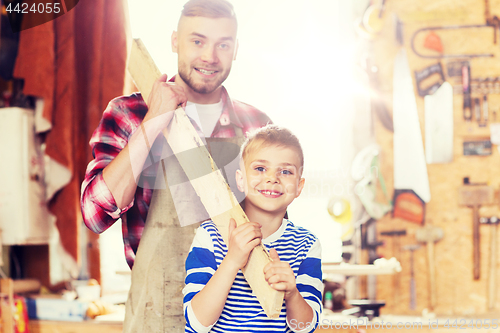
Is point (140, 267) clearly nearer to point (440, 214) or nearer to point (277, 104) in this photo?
point (277, 104)

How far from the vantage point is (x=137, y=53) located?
68 cm

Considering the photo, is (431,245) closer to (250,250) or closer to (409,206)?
(409,206)

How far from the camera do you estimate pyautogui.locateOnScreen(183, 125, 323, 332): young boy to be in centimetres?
54

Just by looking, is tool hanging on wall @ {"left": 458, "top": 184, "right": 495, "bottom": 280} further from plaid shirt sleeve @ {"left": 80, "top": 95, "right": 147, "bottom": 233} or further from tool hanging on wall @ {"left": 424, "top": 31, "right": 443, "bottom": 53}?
plaid shirt sleeve @ {"left": 80, "top": 95, "right": 147, "bottom": 233}

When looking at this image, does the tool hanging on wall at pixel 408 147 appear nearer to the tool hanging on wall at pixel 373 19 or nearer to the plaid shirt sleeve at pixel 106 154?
the tool hanging on wall at pixel 373 19

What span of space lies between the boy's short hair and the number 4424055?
3.46 feet

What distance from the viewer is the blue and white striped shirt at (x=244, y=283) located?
0.58 m

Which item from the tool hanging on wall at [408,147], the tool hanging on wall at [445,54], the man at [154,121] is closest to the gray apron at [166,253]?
the man at [154,121]

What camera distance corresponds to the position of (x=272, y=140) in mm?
604

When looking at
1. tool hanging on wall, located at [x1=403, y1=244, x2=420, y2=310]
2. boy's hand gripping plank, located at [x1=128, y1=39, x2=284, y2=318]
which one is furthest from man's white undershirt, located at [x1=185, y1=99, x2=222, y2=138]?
tool hanging on wall, located at [x1=403, y1=244, x2=420, y2=310]

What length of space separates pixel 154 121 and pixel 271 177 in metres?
0.19

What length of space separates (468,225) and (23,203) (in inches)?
62.3

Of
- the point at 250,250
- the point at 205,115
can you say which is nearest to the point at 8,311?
the point at 205,115

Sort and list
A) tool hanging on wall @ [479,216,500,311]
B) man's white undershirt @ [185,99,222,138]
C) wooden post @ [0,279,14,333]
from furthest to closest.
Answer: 1. tool hanging on wall @ [479,216,500,311]
2. wooden post @ [0,279,14,333]
3. man's white undershirt @ [185,99,222,138]
